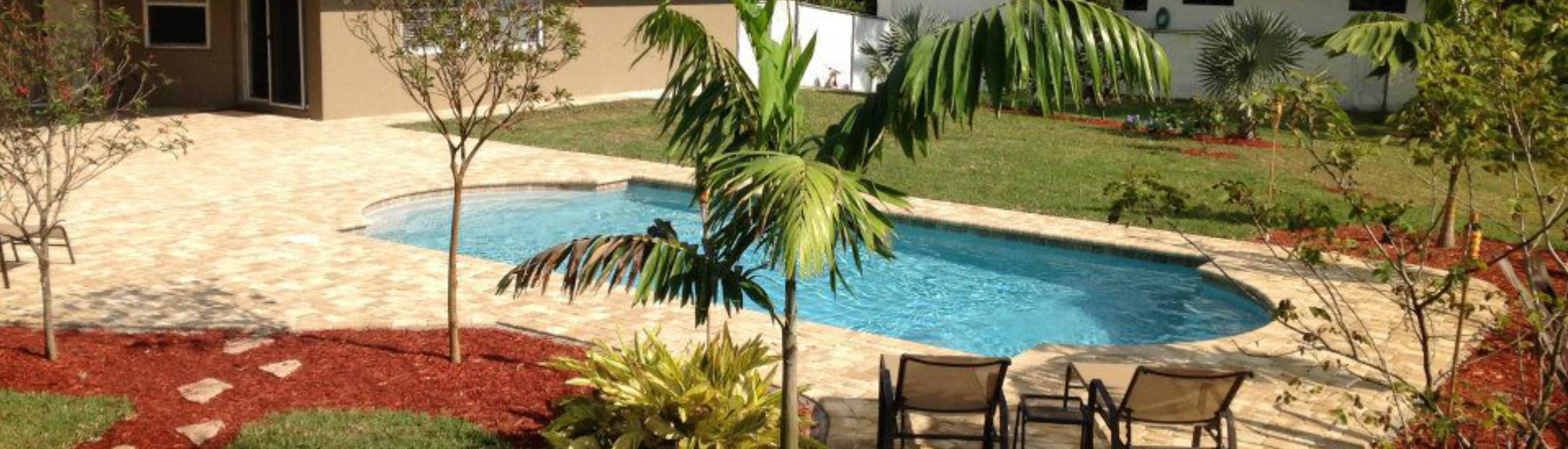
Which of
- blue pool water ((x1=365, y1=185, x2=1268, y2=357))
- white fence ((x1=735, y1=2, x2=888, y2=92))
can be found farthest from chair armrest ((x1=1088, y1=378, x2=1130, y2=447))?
white fence ((x1=735, y1=2, x2=888, y2=92))

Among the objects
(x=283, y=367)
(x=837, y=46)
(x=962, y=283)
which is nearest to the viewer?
(x=283, y=367)

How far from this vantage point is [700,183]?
8297 millimetres

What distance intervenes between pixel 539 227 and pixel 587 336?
6670 millimetres

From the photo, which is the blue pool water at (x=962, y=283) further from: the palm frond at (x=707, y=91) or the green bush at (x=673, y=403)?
the palm frond at (x=707, y=91)

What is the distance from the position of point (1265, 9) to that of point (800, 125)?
27.2 m

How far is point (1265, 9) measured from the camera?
33500mm

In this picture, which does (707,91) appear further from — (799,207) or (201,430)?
(201,430)

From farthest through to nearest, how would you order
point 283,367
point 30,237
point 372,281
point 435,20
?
1. point 372,281
2. point 30,237
3. point 283,367
4. point 435,20

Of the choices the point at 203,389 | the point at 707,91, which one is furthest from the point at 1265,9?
the point at 203,389

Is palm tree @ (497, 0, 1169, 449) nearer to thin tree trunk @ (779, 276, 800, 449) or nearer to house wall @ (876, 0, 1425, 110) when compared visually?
thin tree trunk @ (779, 276, 800, 449)

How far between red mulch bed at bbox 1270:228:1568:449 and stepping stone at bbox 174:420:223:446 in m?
6.08

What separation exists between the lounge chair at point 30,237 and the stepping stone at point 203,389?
3239 mm

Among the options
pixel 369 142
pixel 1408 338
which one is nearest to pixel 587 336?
pixel 1408 338

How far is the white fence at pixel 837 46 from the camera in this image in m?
34.1
